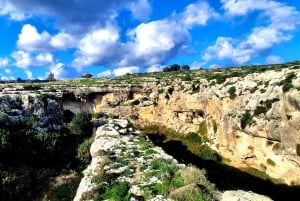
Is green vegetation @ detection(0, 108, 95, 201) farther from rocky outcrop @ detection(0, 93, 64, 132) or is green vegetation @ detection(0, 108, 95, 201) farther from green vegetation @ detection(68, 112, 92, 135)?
green vegetation @ detection(68, 112, 92, 135)

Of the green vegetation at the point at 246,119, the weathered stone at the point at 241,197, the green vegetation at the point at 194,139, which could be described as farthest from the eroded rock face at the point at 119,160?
the green vegetation at the point at 194,139

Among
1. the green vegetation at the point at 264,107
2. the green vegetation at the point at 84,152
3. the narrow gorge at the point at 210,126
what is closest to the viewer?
the narrow gorge at the point at 210,126

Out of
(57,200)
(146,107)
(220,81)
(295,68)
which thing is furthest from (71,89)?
(57,200)

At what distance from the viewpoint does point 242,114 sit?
4316 centimetres

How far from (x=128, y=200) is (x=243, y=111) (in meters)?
27.3

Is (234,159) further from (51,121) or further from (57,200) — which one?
(57,200)

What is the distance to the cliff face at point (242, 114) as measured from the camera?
121ft

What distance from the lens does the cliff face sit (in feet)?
121

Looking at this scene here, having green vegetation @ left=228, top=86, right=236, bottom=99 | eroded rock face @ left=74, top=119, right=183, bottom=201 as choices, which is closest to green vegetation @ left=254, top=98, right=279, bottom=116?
green vegetation @ left=228, top=86, right=236, bottom=99

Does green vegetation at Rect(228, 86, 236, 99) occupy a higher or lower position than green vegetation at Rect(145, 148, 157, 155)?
higher

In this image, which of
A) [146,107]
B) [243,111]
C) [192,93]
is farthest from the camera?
[146,107]

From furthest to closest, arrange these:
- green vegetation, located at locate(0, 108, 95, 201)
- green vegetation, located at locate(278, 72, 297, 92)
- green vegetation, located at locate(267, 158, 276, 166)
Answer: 1. green vegetation, located at locate(267, 158, 276, 166)
2. green vegetation, located at locate(278, 72, 297, 92)
3. green vegetation, located at locate(0, 108, 95, 201)

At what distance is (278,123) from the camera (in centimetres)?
3753

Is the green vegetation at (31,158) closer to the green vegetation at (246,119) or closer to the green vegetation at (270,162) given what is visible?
the green vegetation at (246,119)
